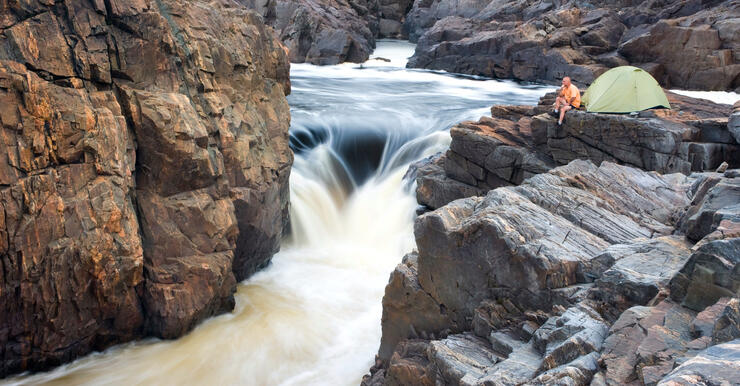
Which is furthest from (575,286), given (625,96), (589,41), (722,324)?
(589,41)

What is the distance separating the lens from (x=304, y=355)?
394 inches

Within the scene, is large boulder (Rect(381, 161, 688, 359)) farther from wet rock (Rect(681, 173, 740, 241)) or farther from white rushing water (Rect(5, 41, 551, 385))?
white rushing water (Rect(5, 41, 551, 385))

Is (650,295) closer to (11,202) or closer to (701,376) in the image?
(701,376)

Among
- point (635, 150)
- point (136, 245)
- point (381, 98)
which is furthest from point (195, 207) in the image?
point (381, 98)

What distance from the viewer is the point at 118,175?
30.5 ft

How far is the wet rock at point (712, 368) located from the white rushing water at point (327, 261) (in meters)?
6.14

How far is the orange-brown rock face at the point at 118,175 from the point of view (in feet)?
27.6

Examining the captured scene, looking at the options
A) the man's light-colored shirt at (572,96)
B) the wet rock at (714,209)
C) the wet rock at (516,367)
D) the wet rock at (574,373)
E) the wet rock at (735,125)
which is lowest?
the wet rock at (516,367)

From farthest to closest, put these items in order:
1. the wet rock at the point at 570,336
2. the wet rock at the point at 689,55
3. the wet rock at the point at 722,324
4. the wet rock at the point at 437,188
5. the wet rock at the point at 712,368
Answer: the wet rock at the point at 689,55
the wet rock at the point at 437,188
the wet rock at the point at 570,336
the wet rock at the point at 722,324
the wet rock at the point at 712,368

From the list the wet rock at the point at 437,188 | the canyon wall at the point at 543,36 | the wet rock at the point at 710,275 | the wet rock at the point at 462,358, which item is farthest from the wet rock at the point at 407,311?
the canyon wall at the point at 543,36

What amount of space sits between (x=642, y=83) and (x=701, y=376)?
1255 cm

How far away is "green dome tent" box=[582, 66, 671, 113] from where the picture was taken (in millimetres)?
13977

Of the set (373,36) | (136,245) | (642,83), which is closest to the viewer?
(136,245)

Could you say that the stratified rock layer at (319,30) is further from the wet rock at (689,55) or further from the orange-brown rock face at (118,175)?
the orange-brown rock face at (118,175)
